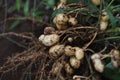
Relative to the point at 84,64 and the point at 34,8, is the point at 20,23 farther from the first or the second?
the point at 84,64

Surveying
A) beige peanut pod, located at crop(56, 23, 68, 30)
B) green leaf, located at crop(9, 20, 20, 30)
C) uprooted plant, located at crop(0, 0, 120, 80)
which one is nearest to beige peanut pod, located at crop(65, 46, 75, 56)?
uprooted plant, located at crop(0, 0, 120, 80)

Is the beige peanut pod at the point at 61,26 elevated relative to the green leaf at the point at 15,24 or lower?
elevated

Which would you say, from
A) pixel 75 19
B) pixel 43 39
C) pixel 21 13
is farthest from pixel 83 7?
pixel 21 13

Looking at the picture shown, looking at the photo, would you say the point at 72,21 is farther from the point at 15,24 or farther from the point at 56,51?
the point at 15,24

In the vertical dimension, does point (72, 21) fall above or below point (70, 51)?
above

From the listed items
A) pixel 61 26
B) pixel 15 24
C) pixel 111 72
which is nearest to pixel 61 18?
pixel 61 26

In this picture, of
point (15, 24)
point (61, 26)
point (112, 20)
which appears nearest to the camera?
point (112, 20)

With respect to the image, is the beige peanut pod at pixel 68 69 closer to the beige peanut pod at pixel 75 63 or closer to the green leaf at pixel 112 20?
the beige peanut pod at pixel 75 63

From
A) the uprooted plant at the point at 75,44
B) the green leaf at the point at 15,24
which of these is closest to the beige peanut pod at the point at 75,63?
the uprooted plant at the point at 75,44
